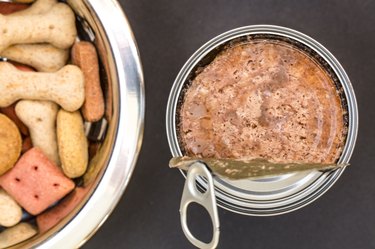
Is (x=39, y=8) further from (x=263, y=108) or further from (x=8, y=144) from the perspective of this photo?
(x=263, y=108)

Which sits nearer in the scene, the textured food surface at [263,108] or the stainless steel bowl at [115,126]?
the stainless steel bowl at [115,126]

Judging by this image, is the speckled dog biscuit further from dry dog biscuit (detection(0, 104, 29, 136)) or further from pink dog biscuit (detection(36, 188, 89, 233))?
dry dog biscuit (detection(0, 104, 29, 136))

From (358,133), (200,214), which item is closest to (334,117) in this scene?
(358,133)

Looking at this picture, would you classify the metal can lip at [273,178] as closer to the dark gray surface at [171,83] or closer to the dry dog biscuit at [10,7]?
the dark gray surface at [171,83]

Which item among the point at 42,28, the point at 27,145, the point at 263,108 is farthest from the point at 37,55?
the point at 263,108

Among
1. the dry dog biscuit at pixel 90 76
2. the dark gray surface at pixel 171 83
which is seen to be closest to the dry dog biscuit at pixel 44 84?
the dry dog biscuit at pixel 90 76

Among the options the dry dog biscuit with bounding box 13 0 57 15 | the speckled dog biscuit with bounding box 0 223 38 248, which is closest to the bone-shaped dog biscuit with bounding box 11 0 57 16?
the dry dog biscuit with bounding box 13 0 57 15

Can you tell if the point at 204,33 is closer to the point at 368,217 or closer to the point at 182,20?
the point at 182,20
